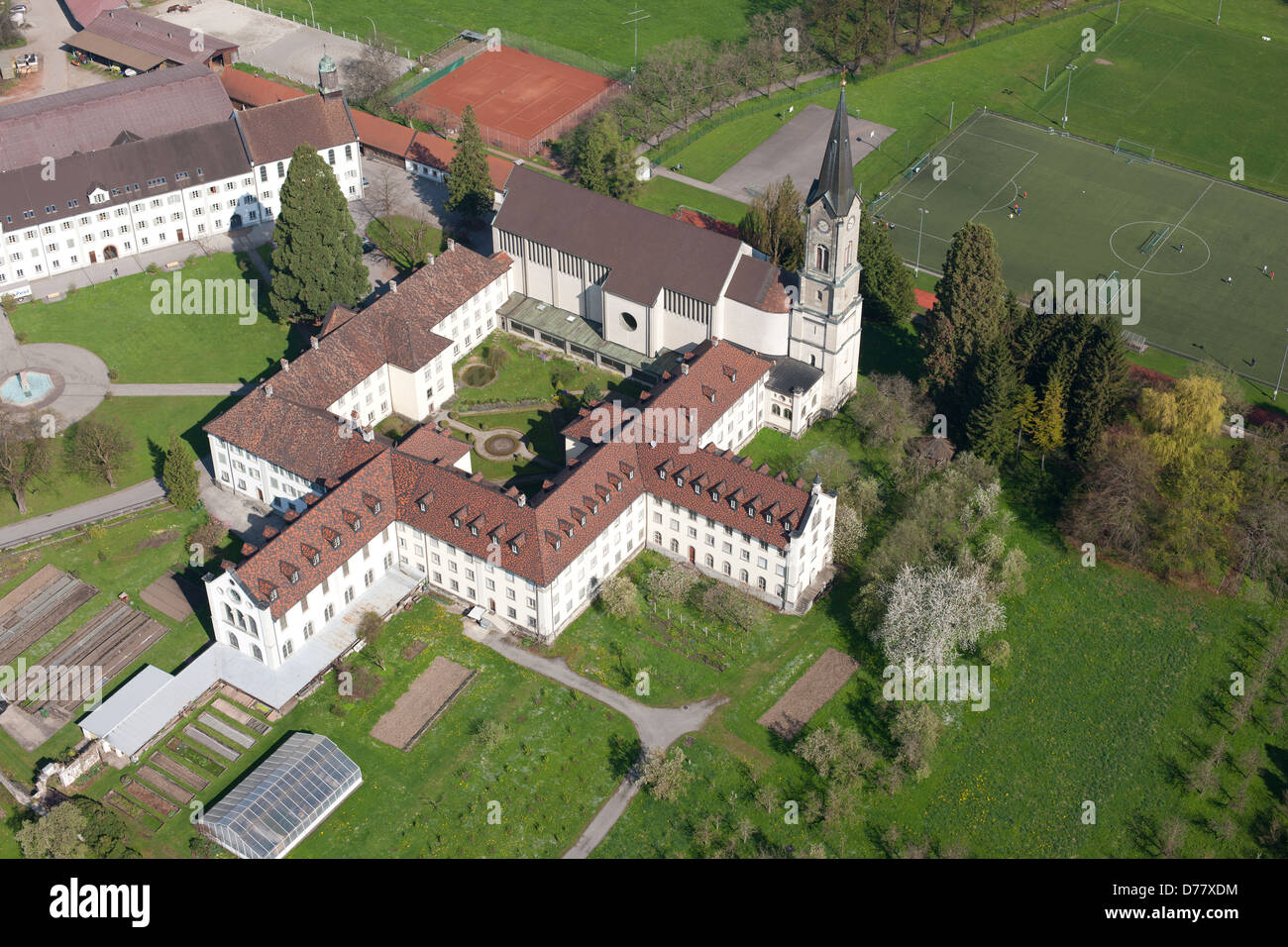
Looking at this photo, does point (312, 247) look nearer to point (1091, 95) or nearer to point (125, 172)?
point (125, 172)

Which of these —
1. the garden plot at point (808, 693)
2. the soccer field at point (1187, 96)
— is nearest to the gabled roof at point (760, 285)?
the garden plot at point (808, 693)

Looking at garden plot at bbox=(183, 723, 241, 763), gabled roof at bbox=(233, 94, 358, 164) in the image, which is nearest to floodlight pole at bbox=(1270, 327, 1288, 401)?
garden plot at bbox=(183, 723, 241, 763)

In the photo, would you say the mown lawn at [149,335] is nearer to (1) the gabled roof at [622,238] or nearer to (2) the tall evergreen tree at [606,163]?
(1) the gabled roof at [622,238]

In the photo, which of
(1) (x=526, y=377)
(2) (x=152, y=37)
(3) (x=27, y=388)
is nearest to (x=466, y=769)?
(1) (x=526, y=377)

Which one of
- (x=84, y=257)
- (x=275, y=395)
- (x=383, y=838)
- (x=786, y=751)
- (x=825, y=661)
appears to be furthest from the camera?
(x=84, y=257)

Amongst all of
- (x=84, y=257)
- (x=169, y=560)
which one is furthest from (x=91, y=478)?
(x=84, y=257)

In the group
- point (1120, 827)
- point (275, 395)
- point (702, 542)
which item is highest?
point (275, 395)

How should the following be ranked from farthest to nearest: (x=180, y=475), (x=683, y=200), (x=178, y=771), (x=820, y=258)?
(x=683, y=200) → (x=820, y=258) → (x=180, y=475) → (x=178, y=771)

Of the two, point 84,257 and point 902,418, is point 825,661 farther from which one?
point 84,257
